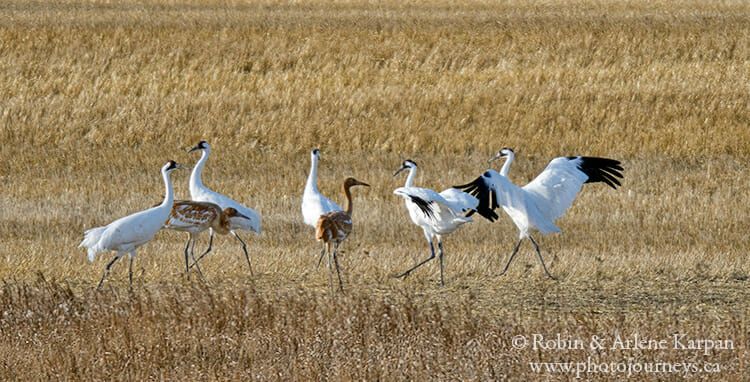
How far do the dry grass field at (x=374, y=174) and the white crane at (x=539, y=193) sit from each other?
1.77ft

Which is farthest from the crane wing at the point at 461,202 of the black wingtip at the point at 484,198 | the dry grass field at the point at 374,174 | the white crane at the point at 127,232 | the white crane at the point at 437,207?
the white crane at the point at 127,232

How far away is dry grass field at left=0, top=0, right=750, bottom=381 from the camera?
6551 mm

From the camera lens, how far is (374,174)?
1678 cm

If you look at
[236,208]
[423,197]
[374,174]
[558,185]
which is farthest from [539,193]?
[374,174]

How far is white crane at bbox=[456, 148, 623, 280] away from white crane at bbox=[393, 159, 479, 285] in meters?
0.18

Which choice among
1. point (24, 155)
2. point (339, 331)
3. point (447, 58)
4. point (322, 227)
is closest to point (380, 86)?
point (447, 58)

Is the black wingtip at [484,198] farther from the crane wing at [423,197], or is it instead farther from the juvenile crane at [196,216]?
the juvenile crane at [196,216]

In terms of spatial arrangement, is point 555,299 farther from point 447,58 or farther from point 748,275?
point 447,58

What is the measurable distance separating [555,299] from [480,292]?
2.37ft

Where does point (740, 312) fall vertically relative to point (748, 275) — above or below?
below

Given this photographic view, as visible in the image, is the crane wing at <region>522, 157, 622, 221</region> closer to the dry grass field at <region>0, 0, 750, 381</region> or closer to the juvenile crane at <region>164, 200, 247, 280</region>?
the dry grass field at <region>0, 0, 750, 381</region>

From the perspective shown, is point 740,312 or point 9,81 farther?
point 9,81

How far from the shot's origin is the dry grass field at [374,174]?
655 centimetres

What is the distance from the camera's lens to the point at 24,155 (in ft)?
61.9
